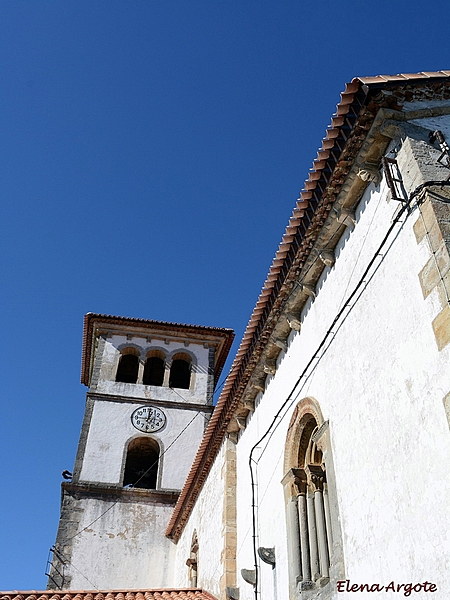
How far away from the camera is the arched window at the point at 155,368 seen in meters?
21.0

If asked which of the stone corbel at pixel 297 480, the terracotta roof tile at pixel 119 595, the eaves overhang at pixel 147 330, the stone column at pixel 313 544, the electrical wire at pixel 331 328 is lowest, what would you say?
the stone column at pixel 313 544

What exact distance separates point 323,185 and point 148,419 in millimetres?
14287

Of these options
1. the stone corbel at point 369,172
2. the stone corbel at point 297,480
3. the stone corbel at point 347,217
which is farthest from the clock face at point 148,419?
the stone corbel at point 369,172

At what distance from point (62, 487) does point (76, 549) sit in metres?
1.94

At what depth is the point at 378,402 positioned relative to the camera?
5156mm

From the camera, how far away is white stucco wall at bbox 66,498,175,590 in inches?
611

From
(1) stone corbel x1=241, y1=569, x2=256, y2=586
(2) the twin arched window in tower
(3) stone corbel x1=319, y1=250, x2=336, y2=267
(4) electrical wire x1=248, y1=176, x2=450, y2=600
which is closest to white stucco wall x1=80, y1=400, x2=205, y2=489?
(2) the twin arched window in tower

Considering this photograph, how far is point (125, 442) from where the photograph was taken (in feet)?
60.6

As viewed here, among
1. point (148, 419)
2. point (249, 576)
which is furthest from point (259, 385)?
point (148, 419)

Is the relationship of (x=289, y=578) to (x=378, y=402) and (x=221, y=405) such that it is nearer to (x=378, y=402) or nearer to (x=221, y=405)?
(x=378, y=402)

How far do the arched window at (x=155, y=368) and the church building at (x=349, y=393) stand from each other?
8426mm

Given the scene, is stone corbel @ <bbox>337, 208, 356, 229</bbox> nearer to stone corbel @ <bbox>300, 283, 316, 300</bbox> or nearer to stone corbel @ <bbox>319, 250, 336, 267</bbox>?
stone corbel @ <bbox>319, 250, 336, 267</bbox>

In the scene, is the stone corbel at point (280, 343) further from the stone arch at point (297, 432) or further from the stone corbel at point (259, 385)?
the stone arch at point (297, 432)

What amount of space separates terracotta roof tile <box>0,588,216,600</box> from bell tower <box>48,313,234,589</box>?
4.08 meters
